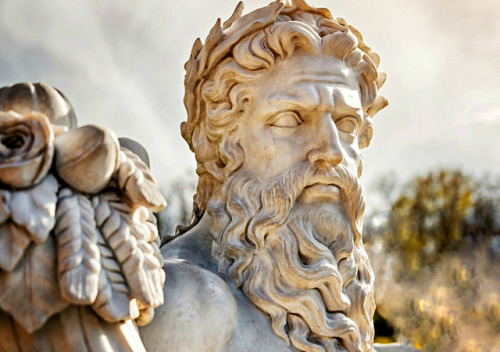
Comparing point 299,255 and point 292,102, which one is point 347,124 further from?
point 299,255

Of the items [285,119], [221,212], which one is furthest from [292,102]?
[221,212]

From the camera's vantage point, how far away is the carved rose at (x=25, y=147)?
1967mm

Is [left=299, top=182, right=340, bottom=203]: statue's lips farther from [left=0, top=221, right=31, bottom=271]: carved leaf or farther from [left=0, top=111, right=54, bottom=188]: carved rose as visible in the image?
[left=0, top=221, right=31, bottom=271]: carved leaf

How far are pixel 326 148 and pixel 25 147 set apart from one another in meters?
1.42

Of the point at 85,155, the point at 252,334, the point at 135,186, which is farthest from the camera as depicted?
the point at 252,334

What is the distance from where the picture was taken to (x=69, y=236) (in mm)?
1991

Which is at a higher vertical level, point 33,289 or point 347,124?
point 347,124

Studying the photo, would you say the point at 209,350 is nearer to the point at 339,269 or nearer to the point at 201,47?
the point at 339,269

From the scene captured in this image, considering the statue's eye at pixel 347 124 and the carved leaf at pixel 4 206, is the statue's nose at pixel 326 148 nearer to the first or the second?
the statue's eye at pixel 347 124

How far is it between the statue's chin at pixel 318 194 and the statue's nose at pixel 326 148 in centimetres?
10

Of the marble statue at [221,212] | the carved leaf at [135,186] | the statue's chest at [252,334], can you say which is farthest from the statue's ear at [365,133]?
the carved leaf at [135,186]

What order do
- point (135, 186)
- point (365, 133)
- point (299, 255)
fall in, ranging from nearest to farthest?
1. point (135, 186)
2. point (299, 255)
3. point (365, 133)

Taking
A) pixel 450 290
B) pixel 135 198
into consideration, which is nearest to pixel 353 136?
pixel 135 198

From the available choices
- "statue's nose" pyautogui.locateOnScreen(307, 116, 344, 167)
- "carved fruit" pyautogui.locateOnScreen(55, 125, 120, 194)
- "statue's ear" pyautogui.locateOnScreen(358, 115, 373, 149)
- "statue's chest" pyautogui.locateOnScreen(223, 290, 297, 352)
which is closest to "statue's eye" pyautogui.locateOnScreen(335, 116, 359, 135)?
"statue's nose" pyautogui.locateOnScreen(307, 116, 344, 167)
